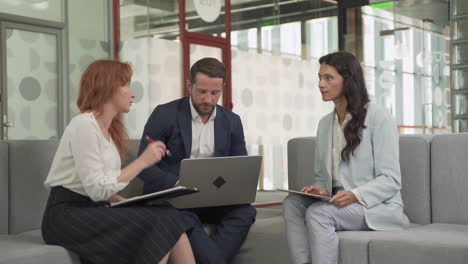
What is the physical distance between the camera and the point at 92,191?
2.53 m

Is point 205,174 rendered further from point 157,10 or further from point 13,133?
point 157,10

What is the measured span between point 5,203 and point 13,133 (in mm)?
3274

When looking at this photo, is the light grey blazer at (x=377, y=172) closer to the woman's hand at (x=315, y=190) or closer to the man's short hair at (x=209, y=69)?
the woman's hand at (x=315, y=190)

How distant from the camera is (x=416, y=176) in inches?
127

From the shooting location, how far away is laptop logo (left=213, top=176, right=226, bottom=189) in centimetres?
296

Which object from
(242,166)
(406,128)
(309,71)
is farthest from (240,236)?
(406,128)

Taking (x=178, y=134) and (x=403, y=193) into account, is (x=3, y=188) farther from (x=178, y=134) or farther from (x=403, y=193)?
(x=403, y=193)

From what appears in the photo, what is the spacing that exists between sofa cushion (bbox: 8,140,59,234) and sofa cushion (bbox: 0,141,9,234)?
0.02 m

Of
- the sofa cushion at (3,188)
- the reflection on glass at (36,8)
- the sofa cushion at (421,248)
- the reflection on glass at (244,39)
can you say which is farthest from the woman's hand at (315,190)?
the reflection on glass at (244,39)

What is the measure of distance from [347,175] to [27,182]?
5.17 ft

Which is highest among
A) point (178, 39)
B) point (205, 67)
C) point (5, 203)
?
point (178, 39)

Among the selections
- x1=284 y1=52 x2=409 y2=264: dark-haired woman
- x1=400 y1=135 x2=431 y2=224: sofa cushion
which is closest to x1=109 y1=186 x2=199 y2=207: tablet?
x1=284 y1=52 x2=409 y2=264: dark-haired woman

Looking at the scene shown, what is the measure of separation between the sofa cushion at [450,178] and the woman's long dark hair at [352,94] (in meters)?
0.46

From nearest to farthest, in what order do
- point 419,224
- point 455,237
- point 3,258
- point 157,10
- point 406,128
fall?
point 3,258
point 455,237
point 419,224
point 157,10
point 406,128
